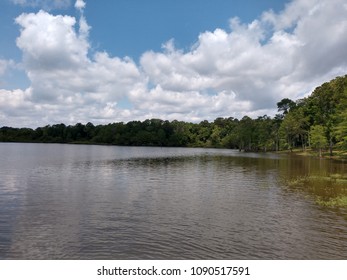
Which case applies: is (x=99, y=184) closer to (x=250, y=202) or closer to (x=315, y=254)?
(x=250, y=202)

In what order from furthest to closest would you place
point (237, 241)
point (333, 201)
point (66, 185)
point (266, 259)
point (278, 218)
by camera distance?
point (66, 185) < point (333, 201) < point (278, 218) < point (237, 241) < point (266, 259)

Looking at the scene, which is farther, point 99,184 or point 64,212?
point 99,184

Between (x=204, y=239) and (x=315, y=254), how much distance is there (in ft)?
20.7

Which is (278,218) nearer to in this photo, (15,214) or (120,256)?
(120,256)

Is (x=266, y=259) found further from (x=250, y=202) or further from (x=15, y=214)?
(x=15, y=214)

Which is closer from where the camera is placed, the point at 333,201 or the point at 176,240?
the point at 176,240

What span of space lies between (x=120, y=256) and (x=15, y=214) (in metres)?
13.1

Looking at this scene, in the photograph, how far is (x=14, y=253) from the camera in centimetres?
1633

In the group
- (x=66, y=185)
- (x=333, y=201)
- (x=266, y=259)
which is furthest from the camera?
(x=66, y=185)

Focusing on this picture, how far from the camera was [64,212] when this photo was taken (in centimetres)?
2567

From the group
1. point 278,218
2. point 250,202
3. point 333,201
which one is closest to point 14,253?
point 278,218

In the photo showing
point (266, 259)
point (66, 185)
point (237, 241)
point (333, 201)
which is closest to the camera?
point (266, 259)
